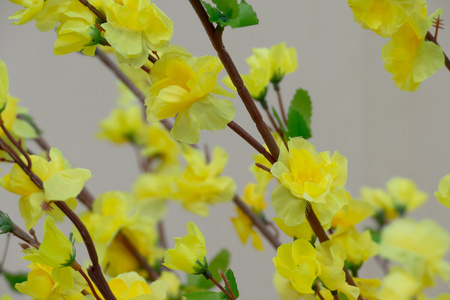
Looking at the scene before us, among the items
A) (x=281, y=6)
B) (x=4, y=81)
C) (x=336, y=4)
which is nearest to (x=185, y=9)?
(x=281, y=6)

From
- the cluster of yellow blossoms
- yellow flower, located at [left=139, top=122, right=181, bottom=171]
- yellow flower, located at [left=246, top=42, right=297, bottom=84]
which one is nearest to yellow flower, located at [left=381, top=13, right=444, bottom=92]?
the cluster of yellow blossoms

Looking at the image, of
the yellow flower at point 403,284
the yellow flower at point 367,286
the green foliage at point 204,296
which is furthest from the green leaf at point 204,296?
the yellow flower at point 403,284

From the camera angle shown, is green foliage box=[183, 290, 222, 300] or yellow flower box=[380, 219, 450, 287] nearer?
green foliage box=[183, 290, 222, 300]

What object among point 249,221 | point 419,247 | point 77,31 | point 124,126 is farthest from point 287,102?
point 77,31

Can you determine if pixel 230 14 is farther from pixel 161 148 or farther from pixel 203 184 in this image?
pixel 161 148

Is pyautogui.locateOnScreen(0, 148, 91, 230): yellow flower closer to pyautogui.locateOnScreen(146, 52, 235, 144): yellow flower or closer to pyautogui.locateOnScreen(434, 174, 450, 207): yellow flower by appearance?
pyautogui.locateOnScreen(146, 52, 235, 144): yellow flower

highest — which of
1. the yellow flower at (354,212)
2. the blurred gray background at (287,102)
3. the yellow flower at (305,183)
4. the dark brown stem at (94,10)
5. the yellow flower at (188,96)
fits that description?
the dark brown stem at (94,10)

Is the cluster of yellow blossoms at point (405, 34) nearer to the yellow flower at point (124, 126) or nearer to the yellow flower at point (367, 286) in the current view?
the yellow flower at point (367, 286)
